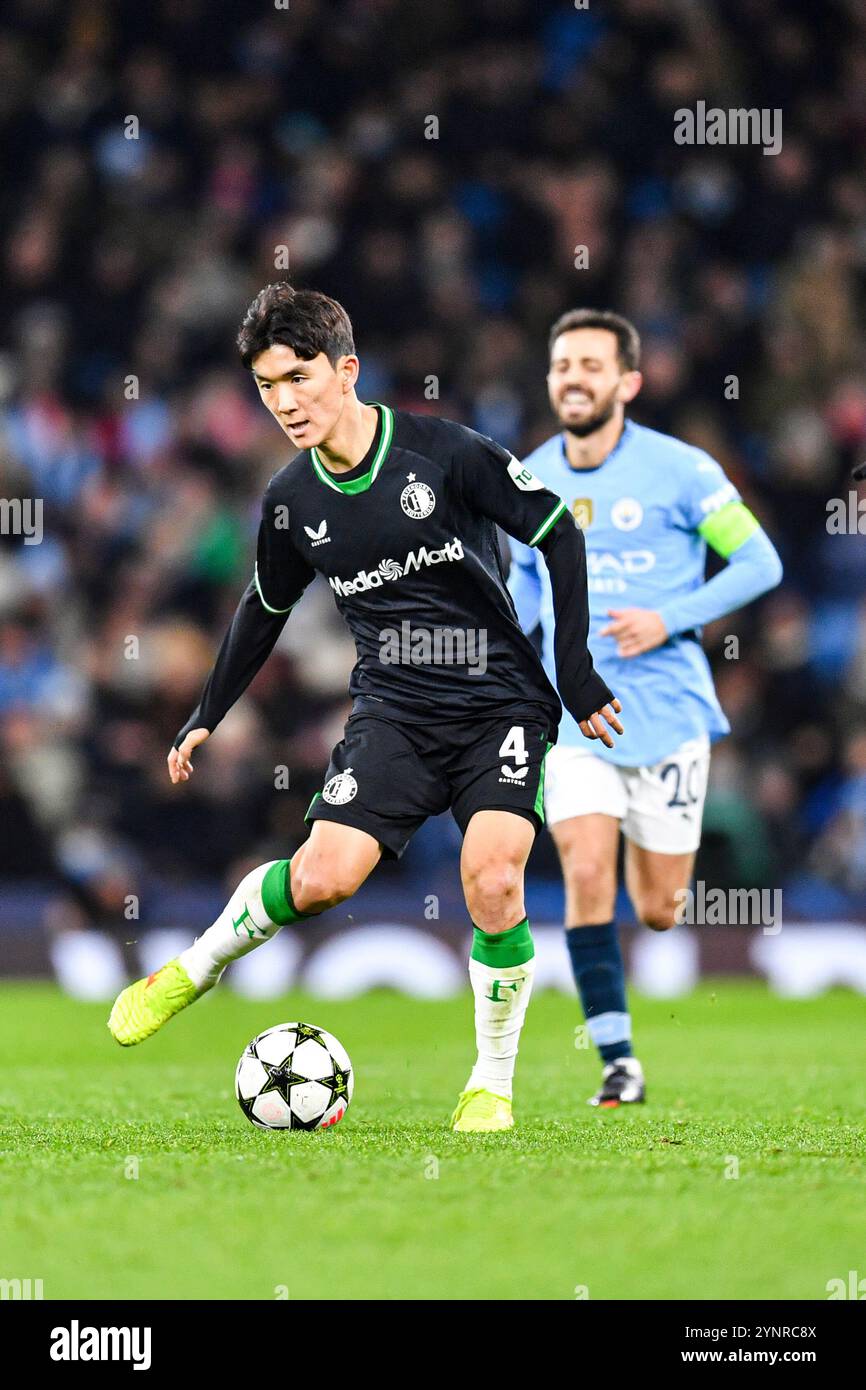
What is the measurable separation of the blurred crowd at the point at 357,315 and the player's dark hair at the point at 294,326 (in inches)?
256

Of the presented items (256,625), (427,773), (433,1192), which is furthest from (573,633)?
(433,1192)

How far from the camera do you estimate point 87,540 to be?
12.9 meters

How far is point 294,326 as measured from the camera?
5.33m

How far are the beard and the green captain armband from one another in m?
0.51

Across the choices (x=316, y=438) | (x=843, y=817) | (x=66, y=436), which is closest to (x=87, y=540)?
(x=66, y=436)

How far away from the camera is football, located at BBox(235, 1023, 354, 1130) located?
17.9 feet

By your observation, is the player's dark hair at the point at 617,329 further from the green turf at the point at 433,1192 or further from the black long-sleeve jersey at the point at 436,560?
the green turf at the point at 433,1192

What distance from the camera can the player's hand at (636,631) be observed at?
667 cm

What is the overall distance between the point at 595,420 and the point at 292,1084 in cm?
271
